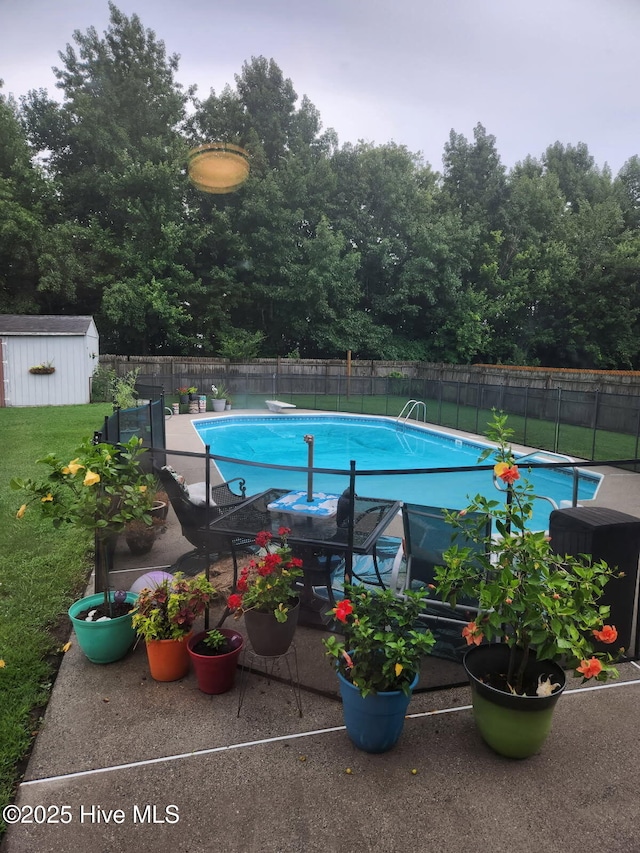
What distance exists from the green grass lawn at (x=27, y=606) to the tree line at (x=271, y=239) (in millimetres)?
16888

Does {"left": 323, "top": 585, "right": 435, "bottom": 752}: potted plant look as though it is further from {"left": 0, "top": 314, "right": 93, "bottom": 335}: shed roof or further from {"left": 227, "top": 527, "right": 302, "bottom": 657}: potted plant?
{"left": 0, "top": 314, "right": 93, "bottom": 335}: shed roof

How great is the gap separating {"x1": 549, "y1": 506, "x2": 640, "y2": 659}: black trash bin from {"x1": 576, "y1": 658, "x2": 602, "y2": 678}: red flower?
0.98 meters

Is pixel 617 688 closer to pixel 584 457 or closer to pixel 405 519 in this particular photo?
pixel 405 519

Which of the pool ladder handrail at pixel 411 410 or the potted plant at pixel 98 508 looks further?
the pool ladder handrail at pixel 411 410

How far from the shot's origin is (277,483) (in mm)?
5621

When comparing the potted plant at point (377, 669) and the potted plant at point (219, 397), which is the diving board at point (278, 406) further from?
the potted plant at point (377, 669)

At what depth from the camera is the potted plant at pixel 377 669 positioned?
6.94 feet

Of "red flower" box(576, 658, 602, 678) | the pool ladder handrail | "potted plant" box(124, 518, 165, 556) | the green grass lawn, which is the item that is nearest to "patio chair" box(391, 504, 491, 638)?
"red flower" box(576, 658, 602, 678)

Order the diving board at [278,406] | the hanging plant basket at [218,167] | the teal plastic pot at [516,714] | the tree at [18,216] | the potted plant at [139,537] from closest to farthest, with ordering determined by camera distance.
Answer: the teal plastic pot at [516,714] → the potted plant at [139,537] → the diving board at [278,406] → the tree at [18,216] → the hanging plant basket at [218,167]

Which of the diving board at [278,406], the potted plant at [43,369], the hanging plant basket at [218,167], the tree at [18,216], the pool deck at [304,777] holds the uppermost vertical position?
the hanging plant basket at [218,167]

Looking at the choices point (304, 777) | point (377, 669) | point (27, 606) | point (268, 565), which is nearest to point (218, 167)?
point (27, 606)

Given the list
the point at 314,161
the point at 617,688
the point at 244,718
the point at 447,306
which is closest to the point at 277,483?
the point at 244,718

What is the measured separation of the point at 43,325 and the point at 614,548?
16434 mm

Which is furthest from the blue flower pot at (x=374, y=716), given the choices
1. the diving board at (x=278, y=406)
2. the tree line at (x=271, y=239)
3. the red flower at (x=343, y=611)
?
the tree line at (x=271, y=239)
